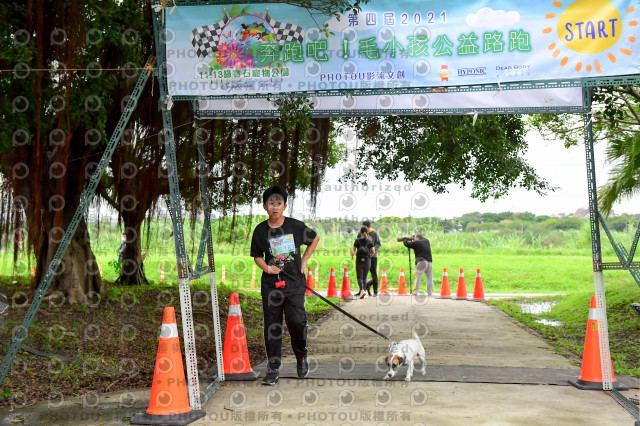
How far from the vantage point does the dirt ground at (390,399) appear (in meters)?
4.87

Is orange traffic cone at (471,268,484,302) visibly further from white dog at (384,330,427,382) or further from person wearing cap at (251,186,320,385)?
person wearing cap at (251,186,320,385)

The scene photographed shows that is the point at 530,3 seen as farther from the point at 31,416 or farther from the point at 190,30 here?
the point at 31,416

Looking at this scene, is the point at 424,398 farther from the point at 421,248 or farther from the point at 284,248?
the point at 421,248

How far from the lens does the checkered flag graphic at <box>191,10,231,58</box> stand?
566 centimetres

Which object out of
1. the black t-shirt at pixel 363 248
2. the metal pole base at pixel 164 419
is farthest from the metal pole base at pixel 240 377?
the black t-shirt at pixel 363 248

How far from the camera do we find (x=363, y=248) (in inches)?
580

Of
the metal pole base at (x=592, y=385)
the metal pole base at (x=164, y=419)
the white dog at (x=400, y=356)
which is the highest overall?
the white dog at (x=400, y=356)

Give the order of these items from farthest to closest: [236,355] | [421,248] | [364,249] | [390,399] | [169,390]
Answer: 1. [421,248]
2. [364,249]
3. [236,355]
4. [390,399]
5. [169,390]

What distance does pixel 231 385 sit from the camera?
6.09 metres

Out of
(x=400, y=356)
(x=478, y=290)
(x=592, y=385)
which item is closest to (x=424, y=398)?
(x=400, y=356)

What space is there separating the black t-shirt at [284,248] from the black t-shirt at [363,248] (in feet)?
28.3

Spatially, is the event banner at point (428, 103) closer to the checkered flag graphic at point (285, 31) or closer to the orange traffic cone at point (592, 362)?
the checkered flag graphic at point (285, 31)

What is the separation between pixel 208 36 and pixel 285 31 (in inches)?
27.3

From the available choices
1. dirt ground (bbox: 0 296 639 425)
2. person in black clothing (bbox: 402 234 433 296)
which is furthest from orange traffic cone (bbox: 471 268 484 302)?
dirt ground (bbox: 0 296 639 425)
